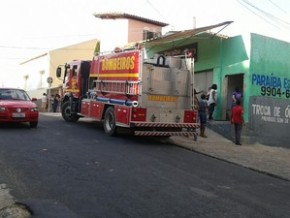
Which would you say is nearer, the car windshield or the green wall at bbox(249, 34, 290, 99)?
the car windshield

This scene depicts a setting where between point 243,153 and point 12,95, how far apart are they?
8449mm

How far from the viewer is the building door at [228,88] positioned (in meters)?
20.5

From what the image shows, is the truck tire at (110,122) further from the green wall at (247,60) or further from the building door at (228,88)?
the building door at (228,88)

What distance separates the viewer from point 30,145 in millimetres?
12562

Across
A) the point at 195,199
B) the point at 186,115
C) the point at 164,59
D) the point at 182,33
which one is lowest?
the point at 195,199

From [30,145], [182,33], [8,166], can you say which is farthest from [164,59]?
[8,166]

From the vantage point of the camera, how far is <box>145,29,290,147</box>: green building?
19062 millimetres

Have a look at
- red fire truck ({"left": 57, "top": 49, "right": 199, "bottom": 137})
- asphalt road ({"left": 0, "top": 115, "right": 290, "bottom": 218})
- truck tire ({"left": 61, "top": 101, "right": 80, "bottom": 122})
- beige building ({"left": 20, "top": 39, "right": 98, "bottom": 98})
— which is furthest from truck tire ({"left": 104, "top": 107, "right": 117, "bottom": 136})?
beige building ({"left": 20, "top": 39, "right": 98, "bottom": 98})

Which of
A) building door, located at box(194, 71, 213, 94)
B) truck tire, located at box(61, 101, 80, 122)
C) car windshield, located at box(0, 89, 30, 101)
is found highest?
building door, located at box(194, 71, 213, 94)

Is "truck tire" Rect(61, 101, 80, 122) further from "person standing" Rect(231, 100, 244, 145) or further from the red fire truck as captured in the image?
"person standing" Rect(231, 100, 244, 145)

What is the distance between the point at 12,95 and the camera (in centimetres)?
1759

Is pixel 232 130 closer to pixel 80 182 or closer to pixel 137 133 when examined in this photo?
pixel 137 133

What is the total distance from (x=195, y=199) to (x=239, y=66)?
12271 mm

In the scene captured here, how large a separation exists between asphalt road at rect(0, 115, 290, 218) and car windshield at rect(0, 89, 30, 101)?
3.34m
